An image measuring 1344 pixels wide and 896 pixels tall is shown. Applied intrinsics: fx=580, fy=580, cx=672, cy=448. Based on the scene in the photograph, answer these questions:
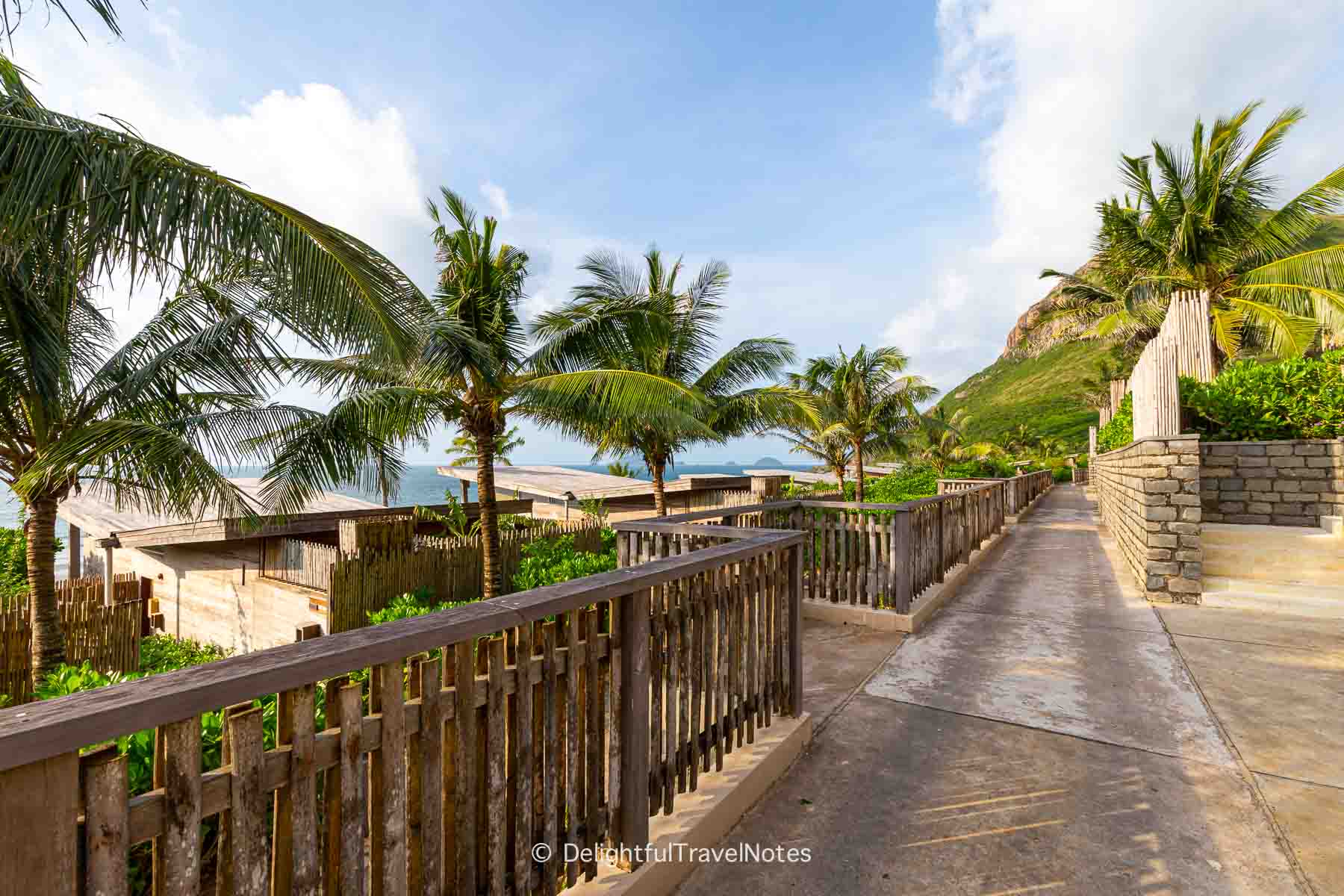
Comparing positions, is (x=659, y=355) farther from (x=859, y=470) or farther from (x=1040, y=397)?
(x=1040, y=397)

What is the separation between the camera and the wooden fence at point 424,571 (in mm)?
9789

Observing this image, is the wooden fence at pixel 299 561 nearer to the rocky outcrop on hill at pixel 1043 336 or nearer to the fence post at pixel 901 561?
the fence post at pixel 901 561

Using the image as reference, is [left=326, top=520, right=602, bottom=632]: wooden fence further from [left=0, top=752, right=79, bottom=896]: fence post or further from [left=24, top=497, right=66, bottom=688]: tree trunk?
[left=0, top=752, right=79, bottom=896]: fence post

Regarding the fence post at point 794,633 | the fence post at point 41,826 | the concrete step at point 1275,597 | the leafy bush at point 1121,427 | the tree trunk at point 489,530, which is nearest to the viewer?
the fence post at point 41,826

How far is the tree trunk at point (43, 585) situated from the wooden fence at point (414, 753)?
664 centimetres

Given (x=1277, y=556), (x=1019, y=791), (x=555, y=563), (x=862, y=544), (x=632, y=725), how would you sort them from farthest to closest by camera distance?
(x=555, y=563), (x=1277, y=556), (x=862, y=544), (x=1019, y=791), (x=632, y=725)

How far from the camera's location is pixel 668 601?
8.67ft

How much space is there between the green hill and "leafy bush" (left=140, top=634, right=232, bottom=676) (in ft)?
187

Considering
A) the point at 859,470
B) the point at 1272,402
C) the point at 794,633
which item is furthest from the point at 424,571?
the point at 1272,402

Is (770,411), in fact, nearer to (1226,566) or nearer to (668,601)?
(1226,566)

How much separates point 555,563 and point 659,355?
6.10m

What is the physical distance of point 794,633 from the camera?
3.56 m

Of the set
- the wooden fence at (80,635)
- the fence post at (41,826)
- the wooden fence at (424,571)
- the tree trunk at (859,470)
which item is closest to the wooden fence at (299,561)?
the wooden fence at (424,571)

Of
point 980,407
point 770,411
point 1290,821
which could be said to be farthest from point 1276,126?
point 980,407
